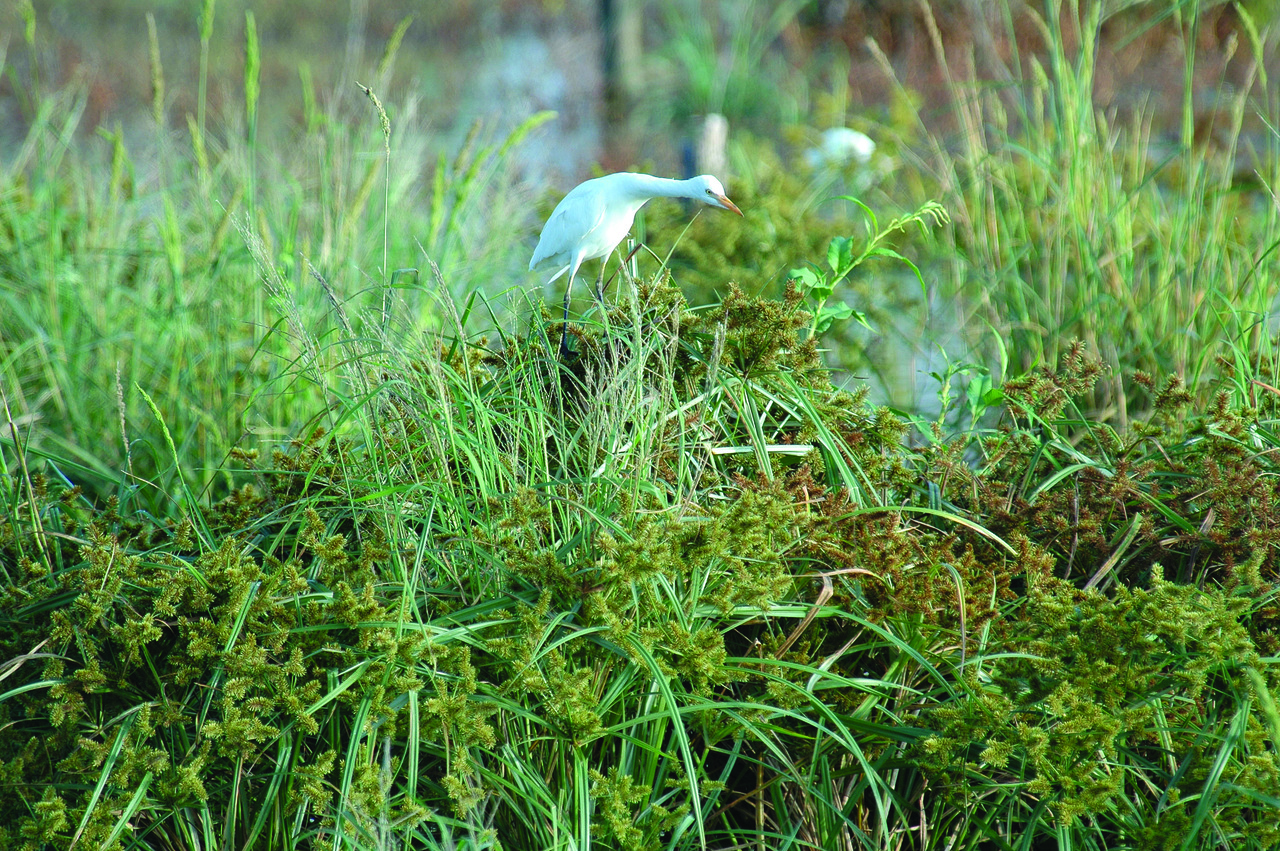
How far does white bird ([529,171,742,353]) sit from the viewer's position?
1.45m

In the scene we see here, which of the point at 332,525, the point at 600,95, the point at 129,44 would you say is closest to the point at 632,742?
the point at 332,525

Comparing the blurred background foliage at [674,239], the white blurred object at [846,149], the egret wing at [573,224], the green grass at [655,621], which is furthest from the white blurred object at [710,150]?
the egret wing at [573,224]

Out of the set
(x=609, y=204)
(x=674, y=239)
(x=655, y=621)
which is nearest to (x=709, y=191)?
(x=609, y=204)

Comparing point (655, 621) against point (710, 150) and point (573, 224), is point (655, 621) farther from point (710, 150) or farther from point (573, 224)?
point (710, 150)

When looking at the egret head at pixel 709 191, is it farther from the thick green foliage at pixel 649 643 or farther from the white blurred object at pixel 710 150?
the white blurred object at pixel 710 150

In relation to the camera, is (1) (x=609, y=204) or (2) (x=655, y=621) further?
(1) (x=609, y=204)

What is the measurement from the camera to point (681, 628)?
4.14 feet

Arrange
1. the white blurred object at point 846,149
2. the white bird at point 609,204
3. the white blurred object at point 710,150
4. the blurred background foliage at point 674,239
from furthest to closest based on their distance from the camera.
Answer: the white blurred object at point 710,150, the white blurred object at point 846,149, the blurred background foliage at point 674,239, the white bird at point 609,204

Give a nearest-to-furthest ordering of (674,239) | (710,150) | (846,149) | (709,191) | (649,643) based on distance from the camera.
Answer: (649,643), (709,191), (674,239), (846,149), (710,150)

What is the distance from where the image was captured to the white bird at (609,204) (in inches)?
57.1

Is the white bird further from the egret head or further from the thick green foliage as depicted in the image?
the thick green foliage

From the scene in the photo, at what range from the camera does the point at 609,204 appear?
1.47 m

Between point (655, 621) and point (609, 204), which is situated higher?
point (609, 204)

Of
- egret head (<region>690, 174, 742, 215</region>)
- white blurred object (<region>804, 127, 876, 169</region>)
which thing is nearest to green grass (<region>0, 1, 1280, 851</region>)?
egret head (<region>690, 174, 742, 215</region>)
